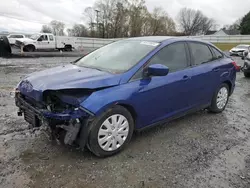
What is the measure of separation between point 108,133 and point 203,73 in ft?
7.18

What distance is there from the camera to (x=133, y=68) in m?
3.21

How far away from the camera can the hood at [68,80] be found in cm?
279

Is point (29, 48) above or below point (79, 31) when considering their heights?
below

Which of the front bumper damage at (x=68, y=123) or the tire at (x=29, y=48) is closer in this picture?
the front bumper damage at (x=68, y=123)

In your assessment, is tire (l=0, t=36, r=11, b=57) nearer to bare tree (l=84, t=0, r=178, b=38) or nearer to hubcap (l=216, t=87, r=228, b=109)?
hubcap (l=216, t=87, r=228, b=109)

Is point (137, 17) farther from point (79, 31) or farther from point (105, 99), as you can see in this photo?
point (105, 99)

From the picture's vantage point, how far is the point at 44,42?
73.7 ft

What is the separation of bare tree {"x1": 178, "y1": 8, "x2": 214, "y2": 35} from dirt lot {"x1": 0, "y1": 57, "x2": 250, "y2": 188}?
89.9 meters

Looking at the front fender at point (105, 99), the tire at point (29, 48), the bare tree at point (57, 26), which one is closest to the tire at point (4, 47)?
the tire at point (29, 48)

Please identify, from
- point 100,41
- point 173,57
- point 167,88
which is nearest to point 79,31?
point 100,41

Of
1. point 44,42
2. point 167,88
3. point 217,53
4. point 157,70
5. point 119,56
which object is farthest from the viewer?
point 44,42

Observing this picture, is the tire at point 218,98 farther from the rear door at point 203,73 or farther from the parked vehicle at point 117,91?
the parked vehicle at point 117,91

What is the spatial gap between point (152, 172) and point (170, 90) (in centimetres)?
131

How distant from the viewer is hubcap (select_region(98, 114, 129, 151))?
293 centimetres
